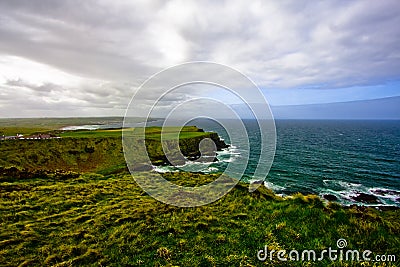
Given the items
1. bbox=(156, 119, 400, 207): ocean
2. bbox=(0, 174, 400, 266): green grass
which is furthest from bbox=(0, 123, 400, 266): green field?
bbox=(156, 119, 400, 207): ocean

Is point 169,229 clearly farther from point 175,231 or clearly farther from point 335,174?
point 335,174

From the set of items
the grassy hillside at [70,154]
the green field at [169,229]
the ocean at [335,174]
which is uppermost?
the green field at [169,229]

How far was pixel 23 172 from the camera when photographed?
2445cm

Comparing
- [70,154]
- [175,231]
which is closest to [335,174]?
[175,231]

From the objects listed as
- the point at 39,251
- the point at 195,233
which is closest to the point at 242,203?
the point at 195,233

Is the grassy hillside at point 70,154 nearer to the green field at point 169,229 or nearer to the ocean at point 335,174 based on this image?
the ocean at point 335,174

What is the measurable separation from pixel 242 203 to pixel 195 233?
5398 mm

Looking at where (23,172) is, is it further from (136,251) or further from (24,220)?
(136,251)

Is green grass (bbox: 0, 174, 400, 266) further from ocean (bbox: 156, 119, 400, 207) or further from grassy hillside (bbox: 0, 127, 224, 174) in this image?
grassy hillside (bbox: 0, 127, 224, 174)

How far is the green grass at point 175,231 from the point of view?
28.6 feet

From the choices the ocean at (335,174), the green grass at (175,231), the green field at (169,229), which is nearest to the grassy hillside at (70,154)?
the ocean at (335,174)

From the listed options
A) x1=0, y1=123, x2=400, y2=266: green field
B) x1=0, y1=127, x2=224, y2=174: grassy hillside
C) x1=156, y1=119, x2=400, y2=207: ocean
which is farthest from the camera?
x1=0, y1=127, x2=224, y2=174: grassy hillside

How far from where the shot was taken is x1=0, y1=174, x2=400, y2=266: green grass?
873 cm

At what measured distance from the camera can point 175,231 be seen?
10891 millimetres
